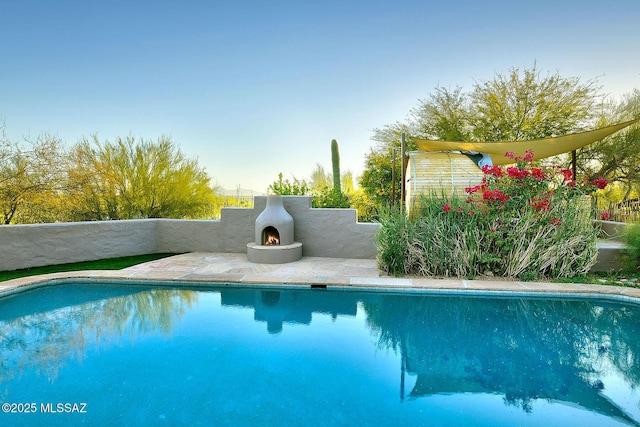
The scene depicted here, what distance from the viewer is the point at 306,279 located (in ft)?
18.7

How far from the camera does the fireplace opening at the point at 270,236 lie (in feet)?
24.7

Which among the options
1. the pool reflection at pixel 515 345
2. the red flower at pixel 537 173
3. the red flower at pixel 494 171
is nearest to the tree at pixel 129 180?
the pool reflection at pixel 515 345

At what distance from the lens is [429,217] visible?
20.2 ft

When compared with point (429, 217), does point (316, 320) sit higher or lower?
lower

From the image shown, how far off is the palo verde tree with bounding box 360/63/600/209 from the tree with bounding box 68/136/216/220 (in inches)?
251

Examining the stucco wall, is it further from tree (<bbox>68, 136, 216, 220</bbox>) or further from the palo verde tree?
the palo verde tree

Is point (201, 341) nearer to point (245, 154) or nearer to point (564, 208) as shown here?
point (564, 208)

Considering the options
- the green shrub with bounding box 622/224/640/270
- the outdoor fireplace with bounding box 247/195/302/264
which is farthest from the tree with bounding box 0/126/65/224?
the green shrub with bounding box 622/224/640/270

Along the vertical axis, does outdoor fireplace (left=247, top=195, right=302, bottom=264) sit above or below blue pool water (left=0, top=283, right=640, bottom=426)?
above

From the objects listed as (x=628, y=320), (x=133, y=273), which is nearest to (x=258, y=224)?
(x=133, y=273)

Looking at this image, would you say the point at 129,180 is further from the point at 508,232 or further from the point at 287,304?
the point at 508,232

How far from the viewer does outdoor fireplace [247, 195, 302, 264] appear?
714 centimetres

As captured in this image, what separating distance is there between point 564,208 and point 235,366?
6.04 m

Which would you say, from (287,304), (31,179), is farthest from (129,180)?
(287,304)
